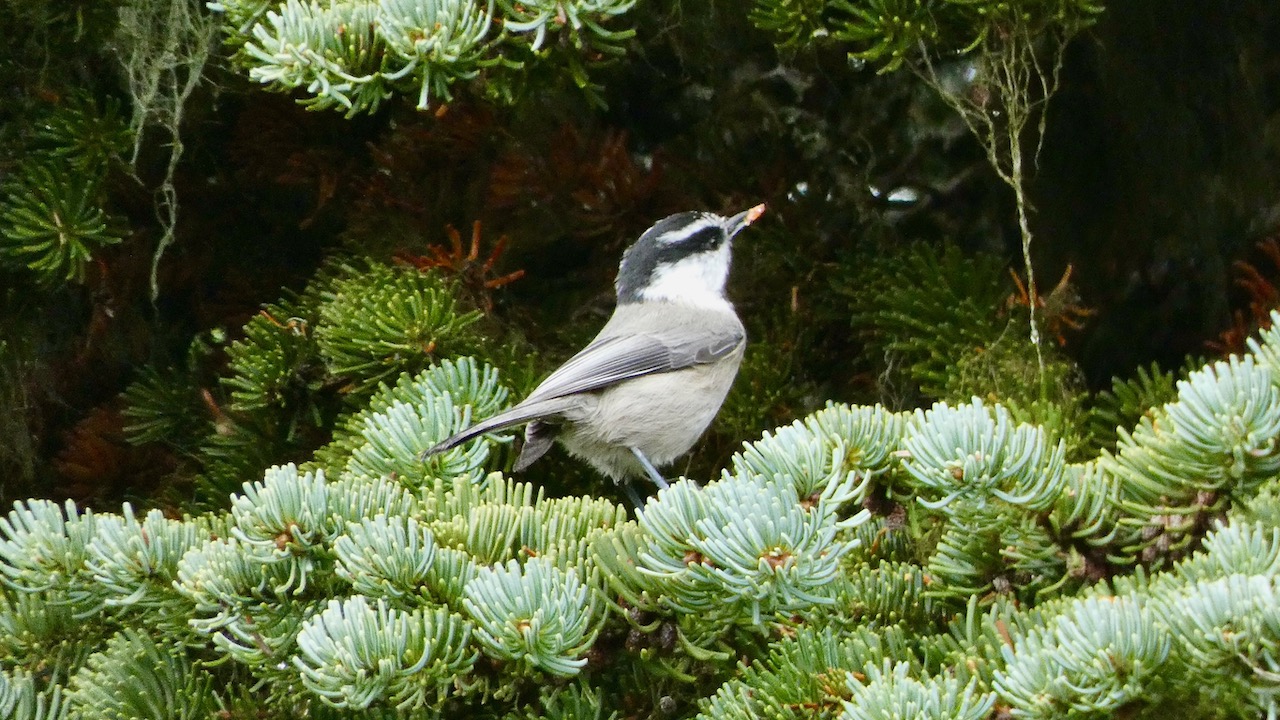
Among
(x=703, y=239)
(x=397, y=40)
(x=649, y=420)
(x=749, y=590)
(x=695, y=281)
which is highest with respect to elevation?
(x=397, y=40)

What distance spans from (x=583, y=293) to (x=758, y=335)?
20.7 inches

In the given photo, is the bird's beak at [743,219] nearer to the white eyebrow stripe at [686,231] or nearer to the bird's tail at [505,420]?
the white eyebrow stripe at [686,231]

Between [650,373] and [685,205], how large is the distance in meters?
0.35

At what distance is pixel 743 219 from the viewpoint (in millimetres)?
2422

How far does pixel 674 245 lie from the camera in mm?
2570

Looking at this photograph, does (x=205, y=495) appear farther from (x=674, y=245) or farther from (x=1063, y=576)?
(x=1063, y=576)

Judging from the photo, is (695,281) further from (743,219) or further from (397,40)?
(397,40)

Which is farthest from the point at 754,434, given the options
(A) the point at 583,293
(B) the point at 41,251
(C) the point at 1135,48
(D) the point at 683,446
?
(B) the point at 41,251

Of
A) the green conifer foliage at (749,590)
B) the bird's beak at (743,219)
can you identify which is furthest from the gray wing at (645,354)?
the green conifer foliage at (749,590)

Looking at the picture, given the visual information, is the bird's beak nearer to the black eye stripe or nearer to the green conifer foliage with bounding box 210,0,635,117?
the black eye stripe

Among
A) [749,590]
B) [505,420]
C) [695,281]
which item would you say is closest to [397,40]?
[505,420]

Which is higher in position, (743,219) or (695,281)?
(743,219)

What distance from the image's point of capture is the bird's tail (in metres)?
1.80

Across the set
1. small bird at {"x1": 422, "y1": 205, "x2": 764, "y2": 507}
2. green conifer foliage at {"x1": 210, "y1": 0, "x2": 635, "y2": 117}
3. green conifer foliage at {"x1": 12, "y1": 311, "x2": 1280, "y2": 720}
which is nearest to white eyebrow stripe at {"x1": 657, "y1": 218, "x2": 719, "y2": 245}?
small bird at {"x1": 422, "y1": 205, "x2": 764, "y2": 507}
